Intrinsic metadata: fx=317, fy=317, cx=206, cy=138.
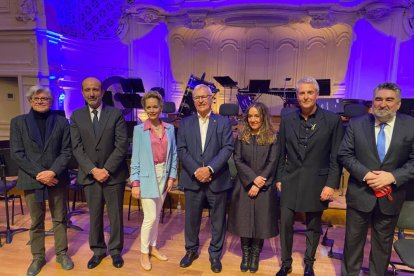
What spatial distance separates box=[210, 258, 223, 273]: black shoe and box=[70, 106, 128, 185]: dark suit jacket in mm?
1093

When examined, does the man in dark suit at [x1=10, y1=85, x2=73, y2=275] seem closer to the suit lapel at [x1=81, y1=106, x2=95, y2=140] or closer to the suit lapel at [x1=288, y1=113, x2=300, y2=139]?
the suit lapel at [x1=81, y1=106, x2=95, y2=140]

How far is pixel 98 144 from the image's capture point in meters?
2.63

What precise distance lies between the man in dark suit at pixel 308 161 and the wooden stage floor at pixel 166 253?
0.46 metres

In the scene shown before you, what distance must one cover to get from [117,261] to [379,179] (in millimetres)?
2201

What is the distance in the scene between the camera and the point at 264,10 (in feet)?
28.7

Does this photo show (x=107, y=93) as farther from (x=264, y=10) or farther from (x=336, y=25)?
(x=336, y=25)

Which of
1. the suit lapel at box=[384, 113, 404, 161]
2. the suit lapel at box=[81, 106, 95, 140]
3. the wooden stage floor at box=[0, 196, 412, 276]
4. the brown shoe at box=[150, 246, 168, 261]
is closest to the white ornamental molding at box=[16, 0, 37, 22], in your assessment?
the wooden stage floor at box=[0, 196, 412, 276]

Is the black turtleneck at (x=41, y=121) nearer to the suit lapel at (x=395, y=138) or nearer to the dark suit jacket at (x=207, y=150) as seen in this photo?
the dark suit jacket at (x=207, y=150)

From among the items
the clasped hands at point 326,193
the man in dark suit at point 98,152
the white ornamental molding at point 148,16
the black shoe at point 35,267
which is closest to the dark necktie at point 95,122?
Answer: the man in dark suit at point 98,152

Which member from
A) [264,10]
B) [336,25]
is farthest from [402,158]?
[336,25]

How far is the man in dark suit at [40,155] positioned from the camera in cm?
252

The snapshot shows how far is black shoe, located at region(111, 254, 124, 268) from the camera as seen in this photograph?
9.08ft

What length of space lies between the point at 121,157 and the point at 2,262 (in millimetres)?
1501

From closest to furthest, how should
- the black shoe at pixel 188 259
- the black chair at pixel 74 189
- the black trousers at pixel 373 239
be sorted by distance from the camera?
the black trousers at pixel 373 239 < the black shoe at pixel 188 259 < the black chair at pixel 74 189
